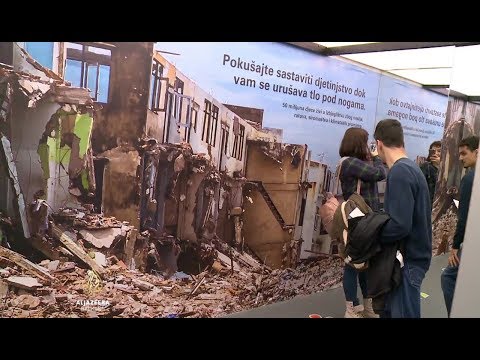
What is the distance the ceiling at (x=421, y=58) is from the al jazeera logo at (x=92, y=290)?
97.7 inches

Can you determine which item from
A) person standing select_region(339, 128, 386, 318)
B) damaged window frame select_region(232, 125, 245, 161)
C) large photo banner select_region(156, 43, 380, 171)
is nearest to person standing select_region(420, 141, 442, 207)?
large photo banner select_region(156, 43, 380, 171)

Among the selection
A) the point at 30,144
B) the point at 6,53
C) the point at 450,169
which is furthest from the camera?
the point at 450,169

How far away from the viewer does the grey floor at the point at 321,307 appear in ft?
10.3

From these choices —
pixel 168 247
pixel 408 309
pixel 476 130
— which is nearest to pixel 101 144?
pixel 168 247

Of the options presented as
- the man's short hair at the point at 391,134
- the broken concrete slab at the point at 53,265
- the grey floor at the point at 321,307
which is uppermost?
the man's short hair at the point at 391,134

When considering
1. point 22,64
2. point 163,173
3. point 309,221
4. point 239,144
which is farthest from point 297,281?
point 22,64

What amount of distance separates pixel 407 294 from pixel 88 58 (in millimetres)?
2402

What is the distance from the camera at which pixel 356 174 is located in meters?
2.78

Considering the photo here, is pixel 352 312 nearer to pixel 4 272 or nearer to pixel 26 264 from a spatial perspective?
pixel 26 264

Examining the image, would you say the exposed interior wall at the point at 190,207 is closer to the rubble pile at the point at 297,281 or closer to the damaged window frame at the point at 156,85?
the damaged window frame at the point at 156,85

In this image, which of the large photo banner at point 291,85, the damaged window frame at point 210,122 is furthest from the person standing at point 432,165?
the damaged window frame at point 210,122

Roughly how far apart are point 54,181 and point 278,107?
73.0 inches

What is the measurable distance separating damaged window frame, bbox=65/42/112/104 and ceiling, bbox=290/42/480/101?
162 centimetres

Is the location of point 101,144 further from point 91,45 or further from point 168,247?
point 168,247
